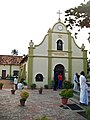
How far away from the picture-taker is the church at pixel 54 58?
25073 millimetres

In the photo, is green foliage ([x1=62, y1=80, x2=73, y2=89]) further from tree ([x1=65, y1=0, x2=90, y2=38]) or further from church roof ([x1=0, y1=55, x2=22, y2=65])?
church roof ([x1=0, y1=55, x2=22, y2=65])

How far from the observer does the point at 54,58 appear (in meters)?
25.8

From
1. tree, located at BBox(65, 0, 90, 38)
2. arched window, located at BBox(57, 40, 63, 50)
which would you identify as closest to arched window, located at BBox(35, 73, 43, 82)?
arched window, located at BBox(57, 40, 63, 50)

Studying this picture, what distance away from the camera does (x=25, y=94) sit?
38.5ft

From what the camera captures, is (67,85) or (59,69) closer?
(67,85)

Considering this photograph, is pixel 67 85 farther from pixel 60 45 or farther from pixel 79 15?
pixel 79 15

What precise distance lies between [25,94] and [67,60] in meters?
15.0

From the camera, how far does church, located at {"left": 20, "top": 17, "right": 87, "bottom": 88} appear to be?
25.1 meters

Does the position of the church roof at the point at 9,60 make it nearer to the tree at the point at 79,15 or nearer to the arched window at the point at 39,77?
the arched window at the point at 39,77

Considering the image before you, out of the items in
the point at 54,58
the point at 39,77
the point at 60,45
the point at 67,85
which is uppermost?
the point at 60,45

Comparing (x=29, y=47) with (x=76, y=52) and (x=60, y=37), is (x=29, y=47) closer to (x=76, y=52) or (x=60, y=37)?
(x=60, y=37)

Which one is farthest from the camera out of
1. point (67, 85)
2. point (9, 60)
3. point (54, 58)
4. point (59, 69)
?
point (9, 60)

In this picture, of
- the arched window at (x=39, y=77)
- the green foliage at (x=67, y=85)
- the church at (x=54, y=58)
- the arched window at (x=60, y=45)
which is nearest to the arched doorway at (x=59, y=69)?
the church at (x=54, y=58)

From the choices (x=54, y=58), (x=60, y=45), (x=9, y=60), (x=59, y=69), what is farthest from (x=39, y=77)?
(x=9, y=60)
